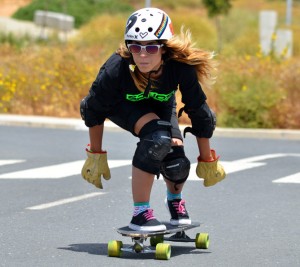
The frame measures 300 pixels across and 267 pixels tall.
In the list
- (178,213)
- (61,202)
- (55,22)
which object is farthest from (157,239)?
(55,22)

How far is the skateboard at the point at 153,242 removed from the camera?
25.7ft

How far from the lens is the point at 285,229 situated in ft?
30.7

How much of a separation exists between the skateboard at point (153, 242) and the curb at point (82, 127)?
11.4 metres

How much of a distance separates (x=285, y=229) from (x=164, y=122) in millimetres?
1871

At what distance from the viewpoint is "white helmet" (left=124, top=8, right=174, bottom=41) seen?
25.7 ft

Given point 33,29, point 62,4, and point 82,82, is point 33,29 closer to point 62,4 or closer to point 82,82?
point 62,4

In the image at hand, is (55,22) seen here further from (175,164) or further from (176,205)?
(175,164)

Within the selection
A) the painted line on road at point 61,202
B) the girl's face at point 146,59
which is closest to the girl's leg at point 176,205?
the girl's face at point 146,59

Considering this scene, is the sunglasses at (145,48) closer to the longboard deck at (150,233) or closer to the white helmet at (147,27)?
the white helmet at (147,27)

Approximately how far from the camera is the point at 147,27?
7840mm

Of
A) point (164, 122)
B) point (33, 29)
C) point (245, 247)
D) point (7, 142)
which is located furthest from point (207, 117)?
point (33, 29)

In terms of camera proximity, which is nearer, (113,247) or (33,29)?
(113,247)

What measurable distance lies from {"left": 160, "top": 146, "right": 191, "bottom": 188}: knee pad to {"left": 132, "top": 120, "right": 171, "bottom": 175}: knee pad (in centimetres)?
20

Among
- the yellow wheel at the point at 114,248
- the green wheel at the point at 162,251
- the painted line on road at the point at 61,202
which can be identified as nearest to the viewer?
the green wheel at the point at 162,251
